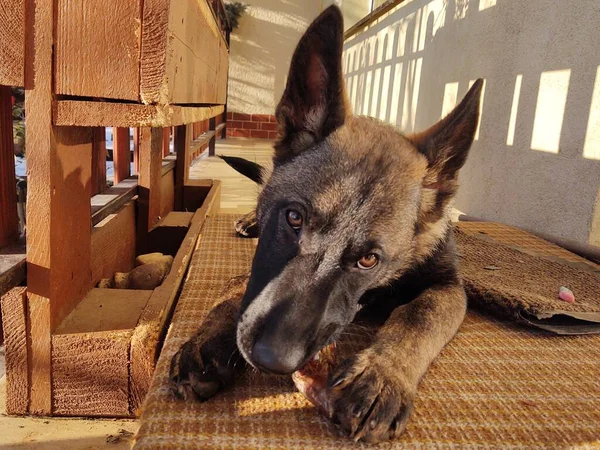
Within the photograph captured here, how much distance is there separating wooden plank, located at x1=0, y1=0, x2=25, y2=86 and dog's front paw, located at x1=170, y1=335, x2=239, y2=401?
1.07 metres

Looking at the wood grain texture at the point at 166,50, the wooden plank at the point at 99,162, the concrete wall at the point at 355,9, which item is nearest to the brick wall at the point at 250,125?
the concrete wall at the point at 355,9

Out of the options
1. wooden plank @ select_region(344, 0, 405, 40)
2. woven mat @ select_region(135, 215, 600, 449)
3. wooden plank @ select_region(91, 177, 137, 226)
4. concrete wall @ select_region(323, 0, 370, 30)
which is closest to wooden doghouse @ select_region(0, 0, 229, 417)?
wooden plank @ select_region(91, 177, 137, 226)

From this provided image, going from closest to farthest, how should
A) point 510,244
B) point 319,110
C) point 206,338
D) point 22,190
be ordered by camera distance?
point 206,338 → point 319,110 → point 22,190 → point 510,244

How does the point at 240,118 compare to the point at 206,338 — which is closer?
the point at 206,338

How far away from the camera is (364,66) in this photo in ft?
39.6

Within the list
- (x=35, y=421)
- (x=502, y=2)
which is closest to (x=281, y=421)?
(x=35, y=421)

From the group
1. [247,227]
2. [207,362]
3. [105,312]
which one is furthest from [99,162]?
[207,362]

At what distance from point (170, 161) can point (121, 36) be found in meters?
3.16

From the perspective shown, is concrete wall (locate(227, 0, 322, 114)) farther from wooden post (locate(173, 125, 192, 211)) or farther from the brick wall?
wooden post (locate(173, 125, 192, 211))

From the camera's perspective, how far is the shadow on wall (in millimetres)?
3393

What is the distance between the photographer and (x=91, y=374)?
203 centimetres

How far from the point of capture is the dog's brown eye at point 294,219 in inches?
64.1

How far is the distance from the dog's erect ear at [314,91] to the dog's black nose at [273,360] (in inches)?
35.9

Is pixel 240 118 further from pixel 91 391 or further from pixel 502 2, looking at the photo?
pixel 91 391
